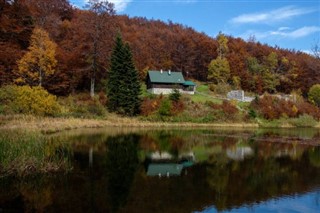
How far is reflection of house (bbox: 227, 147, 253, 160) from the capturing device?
2209cm

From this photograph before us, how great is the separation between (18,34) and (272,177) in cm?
4378

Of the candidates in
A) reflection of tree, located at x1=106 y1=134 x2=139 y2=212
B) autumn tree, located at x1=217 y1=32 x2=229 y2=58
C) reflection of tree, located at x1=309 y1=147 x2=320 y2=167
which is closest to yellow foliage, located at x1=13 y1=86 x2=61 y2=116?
reflection of tree, located at x1=106 y1=134 x2=139 y2=212

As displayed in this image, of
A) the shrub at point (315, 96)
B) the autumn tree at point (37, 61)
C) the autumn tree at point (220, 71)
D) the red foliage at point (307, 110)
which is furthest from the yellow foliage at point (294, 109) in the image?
the autumn tree at point (37, 61)

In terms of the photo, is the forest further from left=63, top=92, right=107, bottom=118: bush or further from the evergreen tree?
the evergreen tree

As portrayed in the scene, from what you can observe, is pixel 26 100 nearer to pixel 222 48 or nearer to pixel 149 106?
pixel 149 106

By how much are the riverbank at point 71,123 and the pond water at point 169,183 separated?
24.5 ft

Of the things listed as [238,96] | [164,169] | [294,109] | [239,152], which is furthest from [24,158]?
[238,96]

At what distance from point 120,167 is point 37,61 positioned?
32.5 meters

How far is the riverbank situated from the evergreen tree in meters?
2.43

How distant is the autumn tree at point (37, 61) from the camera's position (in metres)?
44.0

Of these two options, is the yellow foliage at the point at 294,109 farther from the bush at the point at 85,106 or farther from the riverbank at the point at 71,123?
the bush at the point at 85,106

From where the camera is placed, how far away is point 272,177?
16531 millimetres

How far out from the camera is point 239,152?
2431 centimetres

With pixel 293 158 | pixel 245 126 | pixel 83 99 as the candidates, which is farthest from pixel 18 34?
pixel 293 158
